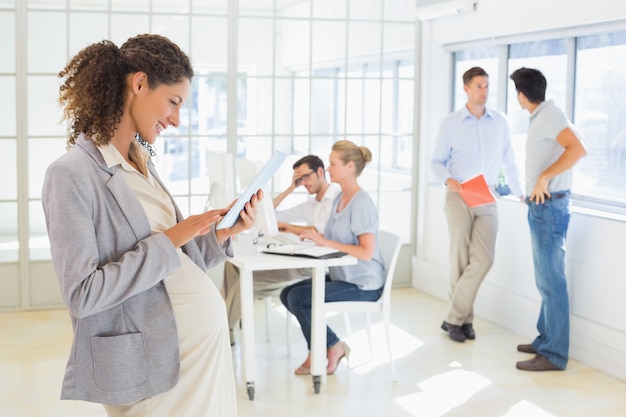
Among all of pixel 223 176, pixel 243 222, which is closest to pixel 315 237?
pixel 223 176

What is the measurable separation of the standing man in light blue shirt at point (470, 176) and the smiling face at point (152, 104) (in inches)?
146

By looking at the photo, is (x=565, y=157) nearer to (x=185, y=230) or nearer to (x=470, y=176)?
(x=470, y=176)

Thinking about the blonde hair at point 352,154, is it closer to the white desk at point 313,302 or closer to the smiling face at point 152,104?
the white desk at point 313,302

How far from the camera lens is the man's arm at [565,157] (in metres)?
4.63

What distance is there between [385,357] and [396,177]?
7.56 feet

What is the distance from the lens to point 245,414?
4.05m

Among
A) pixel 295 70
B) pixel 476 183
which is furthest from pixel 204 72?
pixel 476 183

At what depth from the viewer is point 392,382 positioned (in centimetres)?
452

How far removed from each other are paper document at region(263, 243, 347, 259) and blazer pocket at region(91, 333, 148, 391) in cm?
245

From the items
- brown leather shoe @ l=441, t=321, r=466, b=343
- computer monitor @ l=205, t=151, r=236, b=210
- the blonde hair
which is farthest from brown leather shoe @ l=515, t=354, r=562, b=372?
computer monitor @ l=205, t=151, r=236, b=210

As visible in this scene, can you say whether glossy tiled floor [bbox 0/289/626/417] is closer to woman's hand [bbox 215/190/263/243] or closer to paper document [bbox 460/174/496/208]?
paper document [bbox 460/174/496/208]

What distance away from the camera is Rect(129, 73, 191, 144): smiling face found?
185 cm

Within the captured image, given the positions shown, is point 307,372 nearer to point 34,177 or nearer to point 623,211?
point 623,211

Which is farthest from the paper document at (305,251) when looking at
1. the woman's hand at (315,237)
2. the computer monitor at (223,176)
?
the computer monitor at (223,176)
